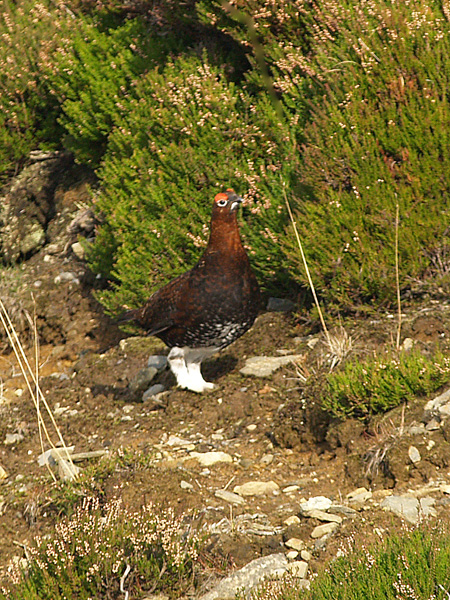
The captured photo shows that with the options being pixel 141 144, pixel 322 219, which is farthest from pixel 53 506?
pixel 141 144

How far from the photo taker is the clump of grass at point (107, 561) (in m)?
3.50

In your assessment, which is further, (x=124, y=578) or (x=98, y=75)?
(x=98, y=75)

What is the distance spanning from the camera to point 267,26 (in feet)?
24.8

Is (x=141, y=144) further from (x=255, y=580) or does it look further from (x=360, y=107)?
(x=255, y=580)

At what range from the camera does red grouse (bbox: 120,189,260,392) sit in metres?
5.89

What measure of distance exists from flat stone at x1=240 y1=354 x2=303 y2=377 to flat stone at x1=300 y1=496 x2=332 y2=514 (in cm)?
198

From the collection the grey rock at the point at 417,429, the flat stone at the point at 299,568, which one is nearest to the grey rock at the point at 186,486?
the flat stone at the point at 299,568

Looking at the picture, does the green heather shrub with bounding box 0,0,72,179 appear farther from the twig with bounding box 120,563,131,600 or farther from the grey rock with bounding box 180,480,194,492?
the twig with bounding box 120,563,131,600

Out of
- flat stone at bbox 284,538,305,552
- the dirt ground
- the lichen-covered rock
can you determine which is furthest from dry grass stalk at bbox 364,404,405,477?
the lichen-covered rock

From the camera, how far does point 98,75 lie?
9.14 meters

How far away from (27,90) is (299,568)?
8.62 metres

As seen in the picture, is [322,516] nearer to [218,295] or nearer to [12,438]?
[218,295]

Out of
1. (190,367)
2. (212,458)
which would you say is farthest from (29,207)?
(212,458)

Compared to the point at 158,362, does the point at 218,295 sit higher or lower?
higher
